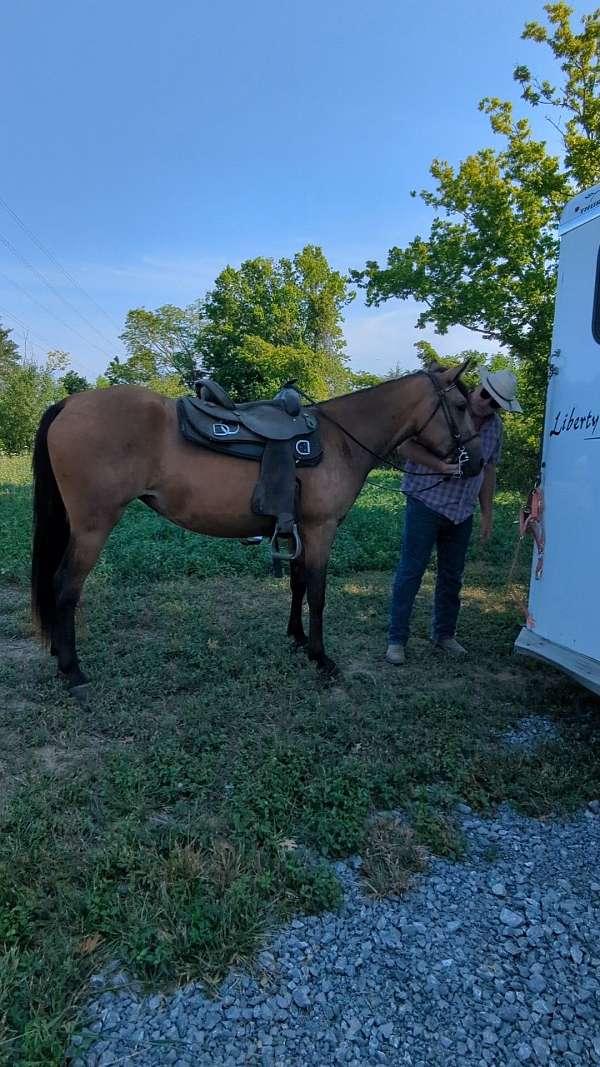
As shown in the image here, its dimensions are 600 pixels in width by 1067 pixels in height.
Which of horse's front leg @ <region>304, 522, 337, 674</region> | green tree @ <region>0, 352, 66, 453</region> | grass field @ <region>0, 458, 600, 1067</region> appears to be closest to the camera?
grass field @ <region>0, 458, 600, 1067</region>

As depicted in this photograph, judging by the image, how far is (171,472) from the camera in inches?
143

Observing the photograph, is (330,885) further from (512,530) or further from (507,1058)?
(512,530)

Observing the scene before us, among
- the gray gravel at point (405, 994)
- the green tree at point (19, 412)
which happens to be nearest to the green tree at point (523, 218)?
the gray gravel at point (405, 994)

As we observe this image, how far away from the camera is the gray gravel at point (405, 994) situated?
1.65m

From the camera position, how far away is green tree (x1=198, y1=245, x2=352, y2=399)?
35.1 meters

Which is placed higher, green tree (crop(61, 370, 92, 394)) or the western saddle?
green tree (crop(61, 370, 92, 394))

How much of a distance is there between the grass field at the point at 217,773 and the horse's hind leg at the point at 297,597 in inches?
5.8

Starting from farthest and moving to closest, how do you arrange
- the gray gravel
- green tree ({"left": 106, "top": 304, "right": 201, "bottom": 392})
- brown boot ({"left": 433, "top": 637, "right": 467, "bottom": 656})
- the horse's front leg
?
green tree ({"left": 106, "top": 304, "right": 201, "bottom": 392}) → brown boot ({"left": 433, "top": 637, "right": 467, "bottom": 656}) → the horse's front leg → the gray gravel

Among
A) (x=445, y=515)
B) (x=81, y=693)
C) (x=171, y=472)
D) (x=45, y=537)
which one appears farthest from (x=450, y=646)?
(x=45, y=537)

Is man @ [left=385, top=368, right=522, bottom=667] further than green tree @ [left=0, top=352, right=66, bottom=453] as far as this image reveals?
No

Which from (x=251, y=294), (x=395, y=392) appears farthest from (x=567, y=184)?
(x=251, y=294)

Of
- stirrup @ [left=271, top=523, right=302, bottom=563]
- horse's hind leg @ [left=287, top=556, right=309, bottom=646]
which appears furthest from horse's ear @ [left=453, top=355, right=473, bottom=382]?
horse's hind leg @ [left=287, top=556, right=309, bottom=646]

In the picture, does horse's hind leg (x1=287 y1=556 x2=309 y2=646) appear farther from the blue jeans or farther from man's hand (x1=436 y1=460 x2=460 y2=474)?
man's hand (x1=436 y1=460 x2=460 y2=474)

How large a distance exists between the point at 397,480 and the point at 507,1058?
14.0 metres
